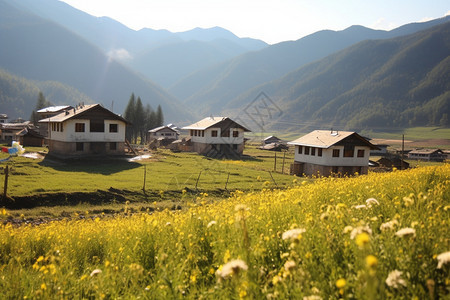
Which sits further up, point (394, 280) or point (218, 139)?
point (218, 139)

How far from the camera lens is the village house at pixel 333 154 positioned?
46.4m

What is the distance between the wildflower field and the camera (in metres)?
4.08

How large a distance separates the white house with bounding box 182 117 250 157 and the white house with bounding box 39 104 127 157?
799 inches

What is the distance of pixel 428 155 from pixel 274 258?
336 feet

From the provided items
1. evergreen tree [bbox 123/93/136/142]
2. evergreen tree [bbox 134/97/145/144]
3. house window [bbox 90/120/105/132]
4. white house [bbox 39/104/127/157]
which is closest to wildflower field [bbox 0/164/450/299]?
white house [bbox 39/104/127/157]

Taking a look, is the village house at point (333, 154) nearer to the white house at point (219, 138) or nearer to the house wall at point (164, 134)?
the white house at point (219, 138)

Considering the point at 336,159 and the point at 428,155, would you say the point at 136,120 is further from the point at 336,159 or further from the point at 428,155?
the point at 428,155

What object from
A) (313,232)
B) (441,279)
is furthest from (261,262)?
(441,279)

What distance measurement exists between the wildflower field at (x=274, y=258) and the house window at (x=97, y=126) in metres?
43.2

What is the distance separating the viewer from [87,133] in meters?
49.2

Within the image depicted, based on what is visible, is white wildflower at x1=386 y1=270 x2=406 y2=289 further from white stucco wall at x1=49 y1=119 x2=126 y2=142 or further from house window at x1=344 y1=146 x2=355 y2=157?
white stucco wall at x1=49 y1=119 x2=126 y2=142

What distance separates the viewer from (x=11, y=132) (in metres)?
78.1

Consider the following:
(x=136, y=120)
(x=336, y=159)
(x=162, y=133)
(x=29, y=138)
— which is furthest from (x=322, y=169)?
(x=136, y=120)

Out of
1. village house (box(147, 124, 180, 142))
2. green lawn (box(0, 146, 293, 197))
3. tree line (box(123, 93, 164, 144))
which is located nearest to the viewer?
green lawn (box(0, 146, 293, 197))
